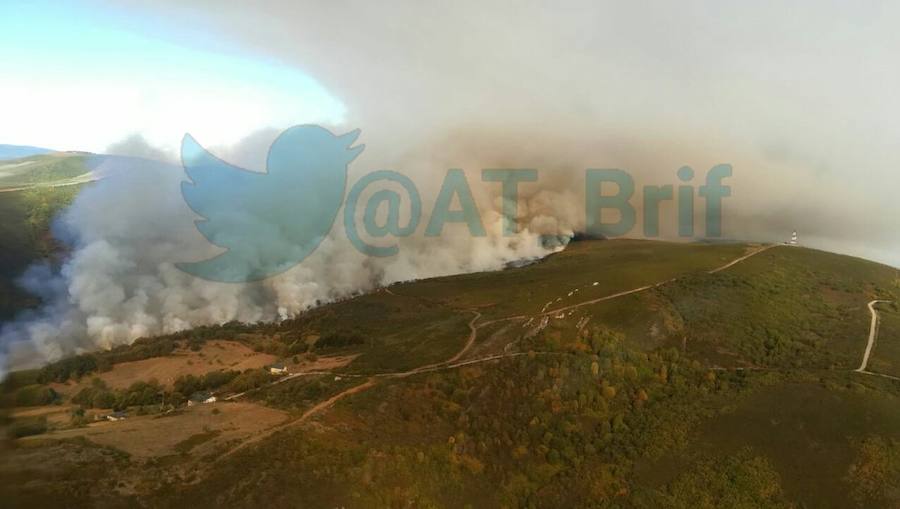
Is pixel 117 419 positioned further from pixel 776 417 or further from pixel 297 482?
pixel 776 417

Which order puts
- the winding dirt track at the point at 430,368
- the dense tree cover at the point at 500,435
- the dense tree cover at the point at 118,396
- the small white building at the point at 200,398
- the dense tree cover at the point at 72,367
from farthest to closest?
the small white building at the point at 200,398
the dense tree cover at the point at 118,396
the dense tree cover at the point at 72,367
the winding dirt track at the point at 430,368
the dense tree cover at the point at 500,435

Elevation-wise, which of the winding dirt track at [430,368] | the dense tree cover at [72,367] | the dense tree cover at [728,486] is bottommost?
the dense tree cover at [728,486]

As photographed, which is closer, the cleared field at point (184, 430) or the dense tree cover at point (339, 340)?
the cleared field at point (184, 430)

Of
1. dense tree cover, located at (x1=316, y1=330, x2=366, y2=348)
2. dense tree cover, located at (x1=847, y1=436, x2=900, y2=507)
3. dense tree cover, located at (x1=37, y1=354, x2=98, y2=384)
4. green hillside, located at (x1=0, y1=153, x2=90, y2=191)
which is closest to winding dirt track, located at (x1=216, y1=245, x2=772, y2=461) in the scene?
dense tree cover, located at (x1=316, y1=330, x2=366, y2=348)

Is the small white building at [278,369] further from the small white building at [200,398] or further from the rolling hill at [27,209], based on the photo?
the rolling hill at [27,209]

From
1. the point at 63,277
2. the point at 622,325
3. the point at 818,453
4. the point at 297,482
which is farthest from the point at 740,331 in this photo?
the point at 63,277

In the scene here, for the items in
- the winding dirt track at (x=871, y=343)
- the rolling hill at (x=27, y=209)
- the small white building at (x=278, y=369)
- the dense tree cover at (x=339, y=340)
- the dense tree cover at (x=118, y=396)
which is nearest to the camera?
the dense tree cover at (x=118, y=396)

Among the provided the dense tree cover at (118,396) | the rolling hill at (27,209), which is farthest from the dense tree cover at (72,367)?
the rolling hill at (27,209)

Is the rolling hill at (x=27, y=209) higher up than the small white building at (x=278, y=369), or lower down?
higher up
